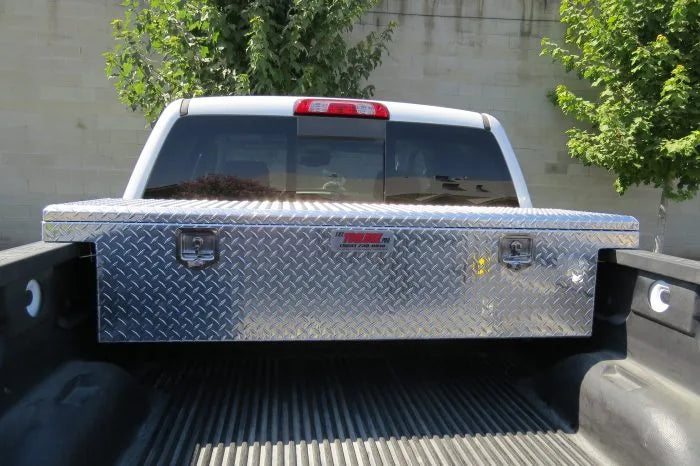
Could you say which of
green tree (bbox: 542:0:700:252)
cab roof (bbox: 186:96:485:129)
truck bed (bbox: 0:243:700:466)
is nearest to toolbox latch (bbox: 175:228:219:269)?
truck bed (bbox: 0:243:700:466)

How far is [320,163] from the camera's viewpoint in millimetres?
2809

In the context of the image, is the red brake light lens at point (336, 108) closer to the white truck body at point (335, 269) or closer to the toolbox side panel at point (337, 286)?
the white truck body at point (335, 269)

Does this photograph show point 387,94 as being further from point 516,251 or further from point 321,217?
point 321,217

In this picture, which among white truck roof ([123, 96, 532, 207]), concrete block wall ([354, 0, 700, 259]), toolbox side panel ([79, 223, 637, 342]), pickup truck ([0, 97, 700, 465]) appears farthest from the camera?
concrete block wall ([354, 0, 700, 259])

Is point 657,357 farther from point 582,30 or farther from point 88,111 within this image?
point 88,111

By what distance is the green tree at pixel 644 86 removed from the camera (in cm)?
659

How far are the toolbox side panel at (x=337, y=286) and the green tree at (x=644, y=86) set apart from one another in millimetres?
5651

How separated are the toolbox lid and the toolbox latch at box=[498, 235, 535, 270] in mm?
53

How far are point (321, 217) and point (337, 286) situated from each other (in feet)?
0.91

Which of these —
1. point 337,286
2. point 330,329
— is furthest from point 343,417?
point 337,286

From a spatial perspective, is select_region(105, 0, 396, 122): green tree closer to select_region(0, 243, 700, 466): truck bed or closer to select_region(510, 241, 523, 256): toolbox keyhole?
select_region(0, 243, 700, 466): truck bed

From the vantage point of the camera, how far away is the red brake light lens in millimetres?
2717

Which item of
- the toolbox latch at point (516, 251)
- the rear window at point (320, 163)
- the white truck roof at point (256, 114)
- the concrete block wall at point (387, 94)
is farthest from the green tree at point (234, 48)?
the toolbox latch at point (516, 251)

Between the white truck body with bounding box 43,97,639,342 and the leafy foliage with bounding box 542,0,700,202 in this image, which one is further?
the leafy foliage with bounding box 542,0,700,202
